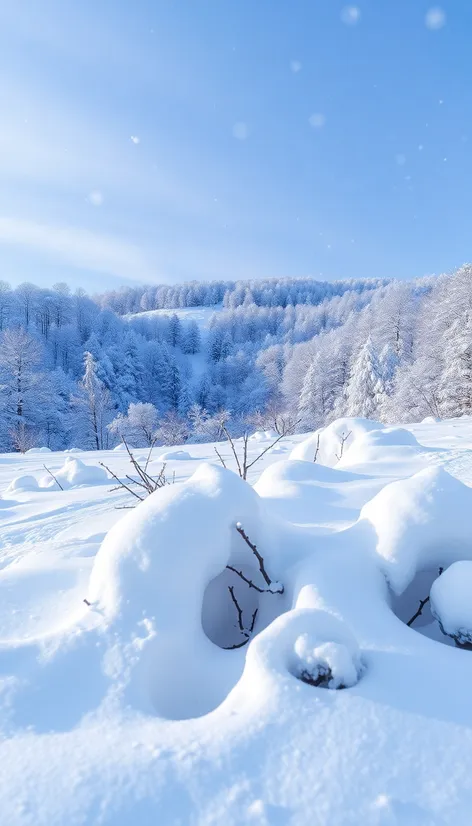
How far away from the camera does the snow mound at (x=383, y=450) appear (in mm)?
4246

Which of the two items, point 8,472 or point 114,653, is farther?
point 8,472

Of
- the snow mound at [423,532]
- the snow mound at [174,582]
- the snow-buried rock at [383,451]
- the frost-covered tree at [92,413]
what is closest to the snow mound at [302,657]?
the snow mound at [174,582]

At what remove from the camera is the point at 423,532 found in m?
1.48

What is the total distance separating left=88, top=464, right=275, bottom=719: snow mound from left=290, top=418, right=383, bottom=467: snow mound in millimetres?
3694

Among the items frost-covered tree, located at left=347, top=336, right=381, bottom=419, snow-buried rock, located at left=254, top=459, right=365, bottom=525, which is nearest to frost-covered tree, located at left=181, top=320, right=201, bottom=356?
frost-covered tree, located at left=347, top=336, right=381, bottom=419

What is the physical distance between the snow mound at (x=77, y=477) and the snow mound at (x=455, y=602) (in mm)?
5329

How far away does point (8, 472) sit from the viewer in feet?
27.0

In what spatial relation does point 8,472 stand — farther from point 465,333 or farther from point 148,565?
point 465,333

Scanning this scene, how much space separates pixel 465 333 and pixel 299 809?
2090cm

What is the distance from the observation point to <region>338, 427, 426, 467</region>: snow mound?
4246mm

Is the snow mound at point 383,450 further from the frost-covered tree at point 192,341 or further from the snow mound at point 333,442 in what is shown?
the frost-covered tree at point 192,341

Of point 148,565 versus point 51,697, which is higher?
point 148,565

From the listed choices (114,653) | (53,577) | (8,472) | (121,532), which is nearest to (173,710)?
(114,653)

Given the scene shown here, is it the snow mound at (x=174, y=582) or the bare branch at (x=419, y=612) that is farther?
the bare branch at (x=419, y=612)
